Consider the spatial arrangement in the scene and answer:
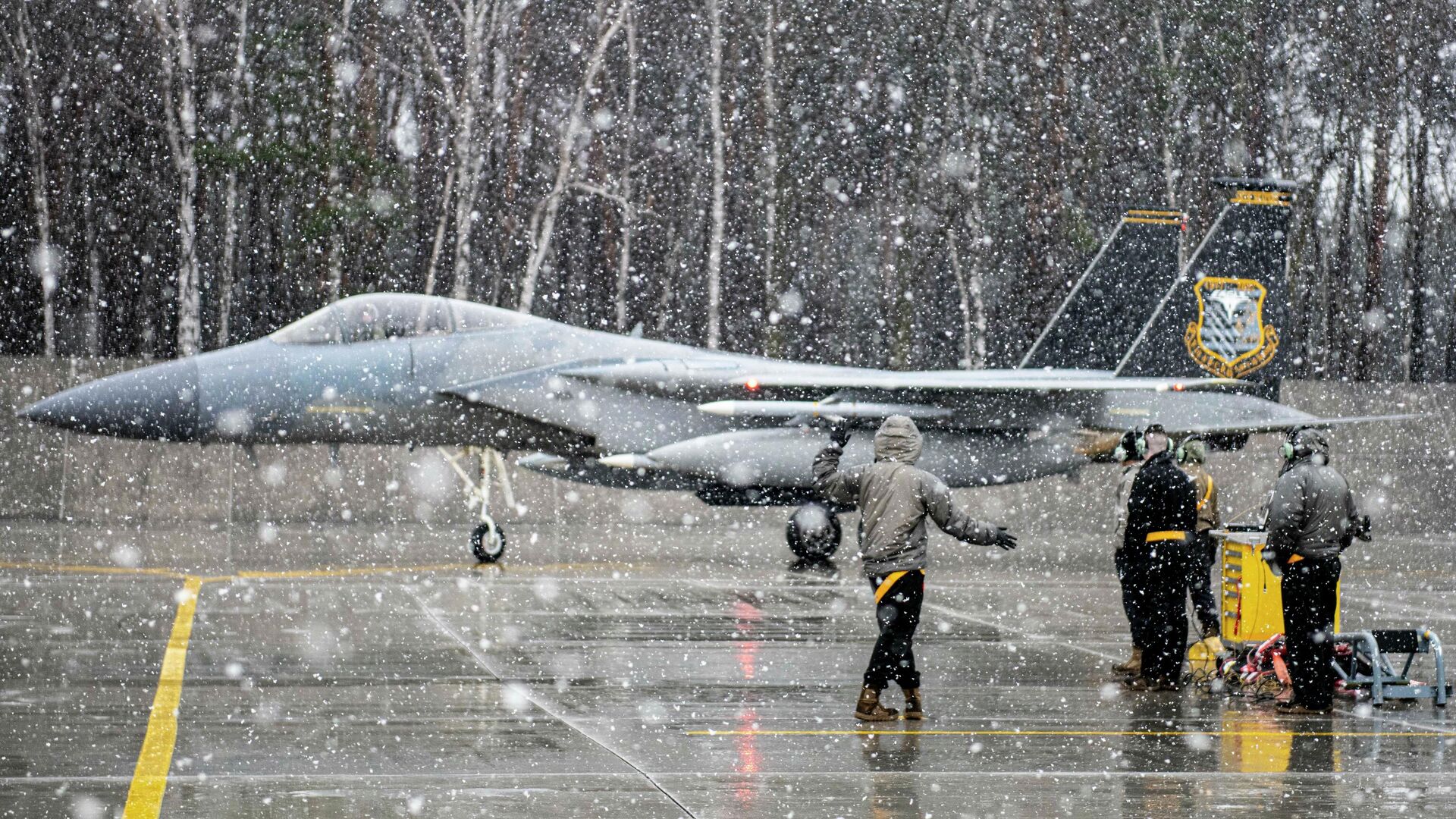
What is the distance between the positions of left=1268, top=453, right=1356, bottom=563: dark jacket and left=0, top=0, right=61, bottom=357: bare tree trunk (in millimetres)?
24517

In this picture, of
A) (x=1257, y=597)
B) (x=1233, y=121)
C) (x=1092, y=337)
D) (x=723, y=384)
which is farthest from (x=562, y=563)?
(x=1233, y=121)

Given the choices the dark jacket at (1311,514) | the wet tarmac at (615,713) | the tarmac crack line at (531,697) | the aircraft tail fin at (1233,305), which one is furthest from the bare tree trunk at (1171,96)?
the dark jacket at (1311,514)

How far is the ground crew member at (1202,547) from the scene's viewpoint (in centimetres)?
1052

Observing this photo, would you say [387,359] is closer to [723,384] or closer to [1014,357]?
[723,384]

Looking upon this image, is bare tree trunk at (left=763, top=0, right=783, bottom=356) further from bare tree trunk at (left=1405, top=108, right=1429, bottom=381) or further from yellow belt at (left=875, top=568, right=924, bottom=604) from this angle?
yellow belt at (left=875, top=568, right=924, bottom=604)

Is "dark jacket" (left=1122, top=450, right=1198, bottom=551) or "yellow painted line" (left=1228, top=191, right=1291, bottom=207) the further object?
"yellow painted line" (left=1228, top=191, right=1291, bottom=207)

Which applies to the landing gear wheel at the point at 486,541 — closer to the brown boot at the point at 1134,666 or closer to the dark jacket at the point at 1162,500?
the brown boot at the point at 1134,666

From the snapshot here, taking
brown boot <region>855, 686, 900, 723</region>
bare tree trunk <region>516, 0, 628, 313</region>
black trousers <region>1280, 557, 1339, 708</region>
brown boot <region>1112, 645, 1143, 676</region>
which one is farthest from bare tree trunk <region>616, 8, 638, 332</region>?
brown boot <region>855, 686, 900, 723</region>

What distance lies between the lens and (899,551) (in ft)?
27.5

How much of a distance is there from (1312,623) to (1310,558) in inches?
13.5

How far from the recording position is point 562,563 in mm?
18953

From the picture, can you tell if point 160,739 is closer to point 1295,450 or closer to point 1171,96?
point 1295,450

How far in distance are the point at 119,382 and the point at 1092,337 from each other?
11.6 m

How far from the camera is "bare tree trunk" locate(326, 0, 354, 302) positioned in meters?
29.7
